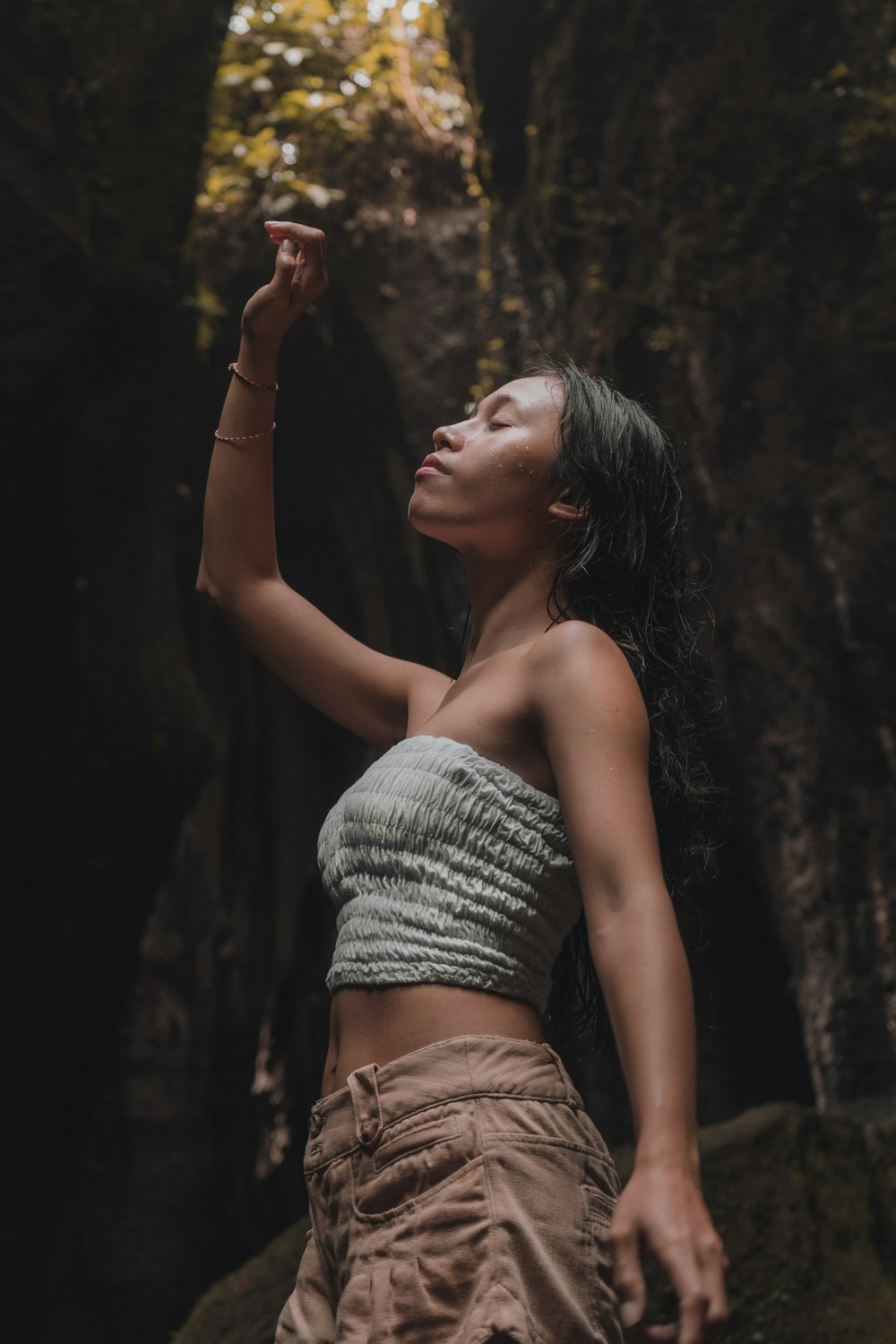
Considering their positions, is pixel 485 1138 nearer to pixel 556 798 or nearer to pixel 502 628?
pixel 556 798

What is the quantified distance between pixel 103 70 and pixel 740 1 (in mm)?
2422

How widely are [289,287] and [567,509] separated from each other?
57 centimetres

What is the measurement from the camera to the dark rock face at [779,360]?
4453 millimetres

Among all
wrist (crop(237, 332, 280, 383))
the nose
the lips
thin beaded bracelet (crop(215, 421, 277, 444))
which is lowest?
the lips

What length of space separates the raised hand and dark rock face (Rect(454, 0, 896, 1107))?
261 cm

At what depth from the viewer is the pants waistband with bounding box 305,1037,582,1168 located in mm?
1556

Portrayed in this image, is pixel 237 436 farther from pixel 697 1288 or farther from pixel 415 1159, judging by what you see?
pixel 697 1288

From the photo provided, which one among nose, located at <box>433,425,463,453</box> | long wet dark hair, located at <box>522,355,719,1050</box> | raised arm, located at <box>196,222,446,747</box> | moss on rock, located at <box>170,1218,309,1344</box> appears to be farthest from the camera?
moss on rock, located at <box>170,1218,309,1344</box>

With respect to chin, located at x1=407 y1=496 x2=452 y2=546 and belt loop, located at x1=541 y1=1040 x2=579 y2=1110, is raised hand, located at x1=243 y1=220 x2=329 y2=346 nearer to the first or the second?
chin, located at x1=407 y1=496 x2=452 y2=546

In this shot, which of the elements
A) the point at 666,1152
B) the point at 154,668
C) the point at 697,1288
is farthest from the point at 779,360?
the point at 697,1288

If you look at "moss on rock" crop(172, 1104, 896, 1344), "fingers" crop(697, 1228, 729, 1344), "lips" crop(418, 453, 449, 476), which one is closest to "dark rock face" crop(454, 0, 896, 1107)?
"moss on rock" crop(172, 1104, 896, 1344)

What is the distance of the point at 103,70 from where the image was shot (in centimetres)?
458

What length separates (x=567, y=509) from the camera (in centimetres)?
196

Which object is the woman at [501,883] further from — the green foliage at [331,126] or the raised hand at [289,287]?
the green foliage at [331,126]
